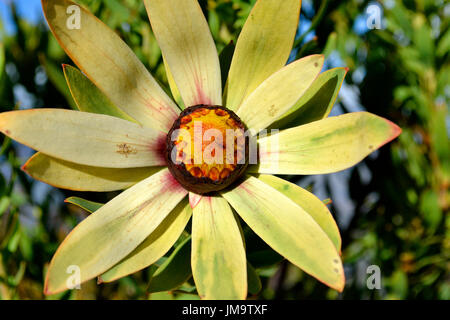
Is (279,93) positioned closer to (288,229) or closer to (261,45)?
(261,45)

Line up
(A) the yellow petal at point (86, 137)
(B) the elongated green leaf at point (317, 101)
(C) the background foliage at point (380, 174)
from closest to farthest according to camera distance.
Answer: (A) the yellow petal at point (86, 137)
(B) the elongated green leaf at point (317, 101)
(C) the background foliage at point (380, 174)

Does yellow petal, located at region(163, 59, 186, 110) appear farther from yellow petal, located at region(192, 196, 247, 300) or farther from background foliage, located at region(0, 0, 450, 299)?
background foliage, located at region(0, 0, 450, 299)

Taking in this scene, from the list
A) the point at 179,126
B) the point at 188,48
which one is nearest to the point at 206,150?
the point at 179,126

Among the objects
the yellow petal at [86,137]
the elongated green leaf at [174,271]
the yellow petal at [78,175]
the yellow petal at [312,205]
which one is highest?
the yellow petal at [86,137]

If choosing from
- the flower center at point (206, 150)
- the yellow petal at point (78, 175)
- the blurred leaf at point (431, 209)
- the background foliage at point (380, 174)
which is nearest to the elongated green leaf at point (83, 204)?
the yellow petal at point (78, 175)

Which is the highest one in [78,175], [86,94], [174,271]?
[86,94]

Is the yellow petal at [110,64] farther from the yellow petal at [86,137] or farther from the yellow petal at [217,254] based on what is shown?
the yellow petal at [217,254]
